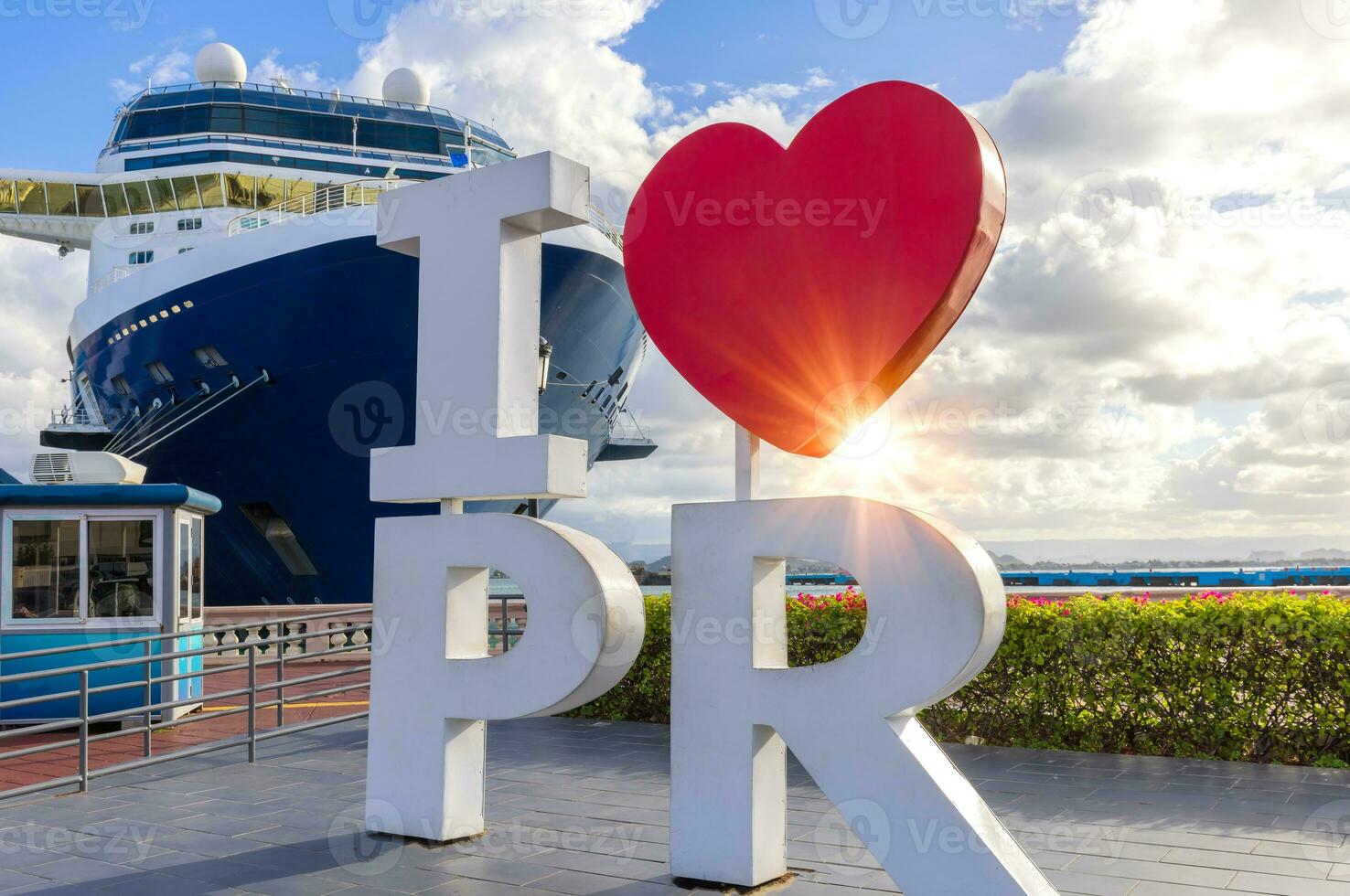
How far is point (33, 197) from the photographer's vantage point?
80.2 feet

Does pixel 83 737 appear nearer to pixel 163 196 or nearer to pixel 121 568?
pixel 121 568

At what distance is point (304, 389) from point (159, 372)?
10.9 feet

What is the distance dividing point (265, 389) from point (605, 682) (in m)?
14.9

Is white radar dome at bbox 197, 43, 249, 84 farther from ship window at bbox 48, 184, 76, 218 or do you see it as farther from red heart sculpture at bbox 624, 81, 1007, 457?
red heart sculpture at bbox 624, 81, 1007, 457

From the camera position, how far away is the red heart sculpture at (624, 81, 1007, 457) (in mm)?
4074

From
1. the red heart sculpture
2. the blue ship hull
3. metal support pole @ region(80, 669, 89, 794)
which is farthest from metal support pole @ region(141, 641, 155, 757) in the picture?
the blue ship hull

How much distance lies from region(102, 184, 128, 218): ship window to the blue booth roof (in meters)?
16.7

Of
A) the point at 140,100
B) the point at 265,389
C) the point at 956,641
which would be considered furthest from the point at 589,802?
the point at 140,100

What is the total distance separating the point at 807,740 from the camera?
4.34 meters

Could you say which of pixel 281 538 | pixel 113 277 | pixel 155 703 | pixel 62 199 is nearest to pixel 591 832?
pixel 155 703

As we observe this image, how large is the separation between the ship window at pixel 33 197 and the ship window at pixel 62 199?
12 centimetres

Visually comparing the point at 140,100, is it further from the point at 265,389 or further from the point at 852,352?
the point at 852,352

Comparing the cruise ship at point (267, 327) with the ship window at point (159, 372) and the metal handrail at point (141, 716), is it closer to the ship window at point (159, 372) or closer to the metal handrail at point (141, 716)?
the ship window at point (159, 372)

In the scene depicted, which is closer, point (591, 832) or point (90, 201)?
point (591, 832)
